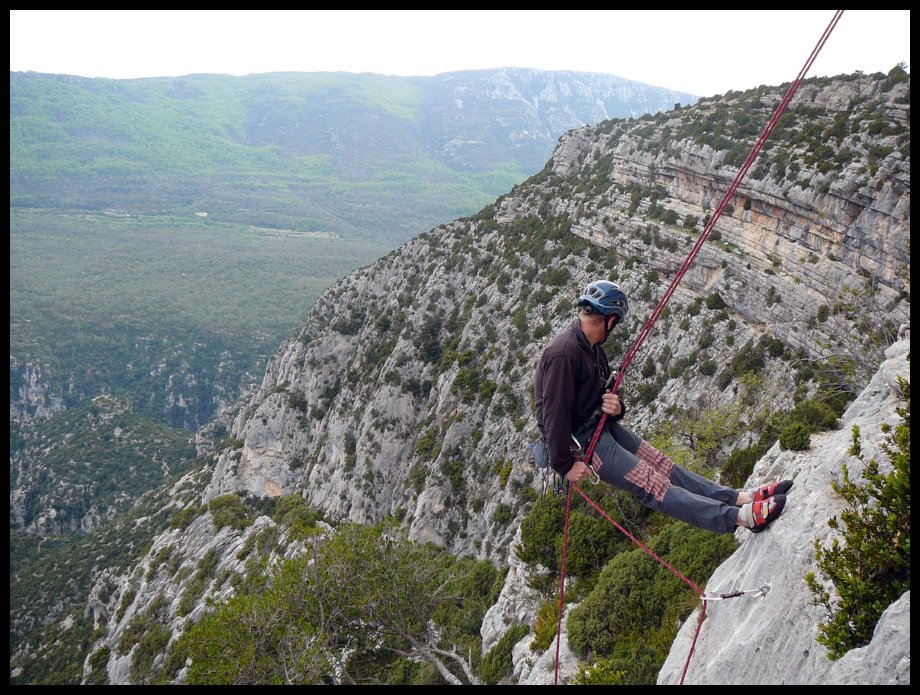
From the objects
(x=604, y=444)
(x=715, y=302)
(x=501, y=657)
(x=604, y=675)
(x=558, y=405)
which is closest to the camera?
(x=558, y=405)

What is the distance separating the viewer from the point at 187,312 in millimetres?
163000

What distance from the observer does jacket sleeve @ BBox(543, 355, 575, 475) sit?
657cm

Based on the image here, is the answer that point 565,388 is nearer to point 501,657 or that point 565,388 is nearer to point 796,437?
point 796,437

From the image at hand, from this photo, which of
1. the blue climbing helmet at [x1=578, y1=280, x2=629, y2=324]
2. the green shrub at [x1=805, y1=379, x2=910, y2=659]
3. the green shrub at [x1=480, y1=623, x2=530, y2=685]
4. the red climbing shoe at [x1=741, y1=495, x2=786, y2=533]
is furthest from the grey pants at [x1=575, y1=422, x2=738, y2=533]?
the green shrub at [x1=480, y1=623, x2=530, y2=685]

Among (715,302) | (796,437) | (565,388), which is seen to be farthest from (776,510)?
(715,302)

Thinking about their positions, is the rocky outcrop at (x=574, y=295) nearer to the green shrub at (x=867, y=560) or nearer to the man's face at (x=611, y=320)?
the green shrub at (x=867, y=560)

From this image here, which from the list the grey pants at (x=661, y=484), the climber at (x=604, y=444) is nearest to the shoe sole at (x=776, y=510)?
the climber at (x=604, y=444)

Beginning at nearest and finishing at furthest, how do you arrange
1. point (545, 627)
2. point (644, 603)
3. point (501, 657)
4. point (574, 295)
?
point (644, 603)
point (545, 627)
point (501, 657)
point (574, 295)

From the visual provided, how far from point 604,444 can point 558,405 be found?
1.13 meters

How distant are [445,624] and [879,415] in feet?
42.9

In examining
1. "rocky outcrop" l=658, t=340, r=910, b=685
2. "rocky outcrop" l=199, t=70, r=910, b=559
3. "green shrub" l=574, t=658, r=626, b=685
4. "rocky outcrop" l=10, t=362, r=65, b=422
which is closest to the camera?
"rocky outcrop" l=658, t=340, r=910, b=685

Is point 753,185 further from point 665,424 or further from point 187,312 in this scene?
point 187,312

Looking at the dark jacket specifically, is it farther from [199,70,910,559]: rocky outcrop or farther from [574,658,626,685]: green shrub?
[199,70,910,559]: rocky outcrop

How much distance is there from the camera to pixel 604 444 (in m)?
7.21
